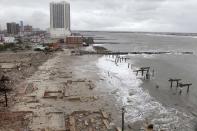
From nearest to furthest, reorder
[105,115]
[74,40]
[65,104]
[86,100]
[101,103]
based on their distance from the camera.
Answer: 1. [105,115]
2. [65,104]
3. [101,103]
4. [86,100]
5. [74,40]

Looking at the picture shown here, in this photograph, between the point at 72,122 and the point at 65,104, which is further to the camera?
the point at 65,104

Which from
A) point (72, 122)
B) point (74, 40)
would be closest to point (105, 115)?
point (72, 122)

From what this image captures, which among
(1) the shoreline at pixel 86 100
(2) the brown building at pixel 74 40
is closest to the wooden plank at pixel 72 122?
(1) the shoreline at pixel 86 100

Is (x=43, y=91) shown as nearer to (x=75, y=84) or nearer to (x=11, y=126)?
(x=75, y=84)

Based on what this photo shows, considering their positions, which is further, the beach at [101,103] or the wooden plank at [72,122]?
the beach at [101,103]

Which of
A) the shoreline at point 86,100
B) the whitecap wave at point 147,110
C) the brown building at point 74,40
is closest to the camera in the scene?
the whitecap wave at point 147,110

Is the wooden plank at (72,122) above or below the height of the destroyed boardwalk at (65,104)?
above

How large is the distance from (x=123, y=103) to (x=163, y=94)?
10158 millimetres

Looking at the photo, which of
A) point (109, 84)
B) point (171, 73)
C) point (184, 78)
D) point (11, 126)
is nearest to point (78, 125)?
point (11, 126)

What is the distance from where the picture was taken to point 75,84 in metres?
50.9

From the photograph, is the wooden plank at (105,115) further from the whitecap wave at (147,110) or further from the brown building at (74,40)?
the brown building at (74,40)

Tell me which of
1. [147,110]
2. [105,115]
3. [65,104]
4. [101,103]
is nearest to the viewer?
[105,115]

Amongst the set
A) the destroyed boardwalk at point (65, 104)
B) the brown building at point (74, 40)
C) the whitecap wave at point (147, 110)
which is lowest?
the whitecap wave at point (147, 110)

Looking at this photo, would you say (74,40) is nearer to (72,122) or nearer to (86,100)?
(86,100)
